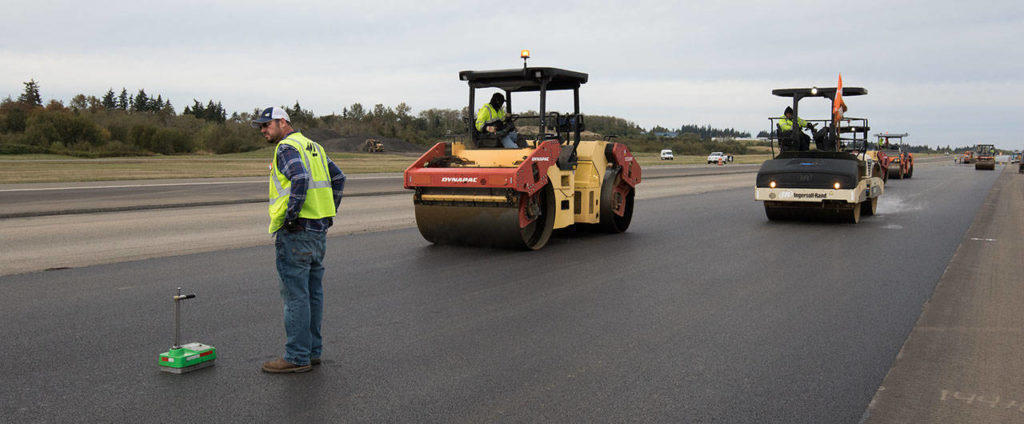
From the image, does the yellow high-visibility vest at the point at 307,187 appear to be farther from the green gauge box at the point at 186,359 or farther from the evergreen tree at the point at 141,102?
the evergreen tree at the point at 141,102

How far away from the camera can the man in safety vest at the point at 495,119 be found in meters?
11.1

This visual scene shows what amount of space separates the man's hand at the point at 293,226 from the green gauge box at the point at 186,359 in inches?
36.8

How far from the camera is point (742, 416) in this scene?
4.34 meters

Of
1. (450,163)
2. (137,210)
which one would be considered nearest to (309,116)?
(137,210)

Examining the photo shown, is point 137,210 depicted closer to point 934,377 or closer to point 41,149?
point 934,377

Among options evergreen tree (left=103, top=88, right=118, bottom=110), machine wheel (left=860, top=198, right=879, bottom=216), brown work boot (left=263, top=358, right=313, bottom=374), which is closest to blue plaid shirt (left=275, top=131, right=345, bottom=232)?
brown work boot (left=263, top=358, right=313, bottom=374)

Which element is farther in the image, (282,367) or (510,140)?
(510,140)

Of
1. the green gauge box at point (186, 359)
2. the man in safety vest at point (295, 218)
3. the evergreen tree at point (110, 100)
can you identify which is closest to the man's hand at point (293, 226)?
the man in safety vest at point (295, 218)

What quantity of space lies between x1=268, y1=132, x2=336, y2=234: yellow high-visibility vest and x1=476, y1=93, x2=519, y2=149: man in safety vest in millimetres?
5993

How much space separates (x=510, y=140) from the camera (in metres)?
11.2

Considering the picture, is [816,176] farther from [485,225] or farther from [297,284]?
[297,284]

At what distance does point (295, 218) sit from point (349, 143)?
233ft

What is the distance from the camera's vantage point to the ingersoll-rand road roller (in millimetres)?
10125

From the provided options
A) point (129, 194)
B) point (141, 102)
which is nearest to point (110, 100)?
point (141, 102)
